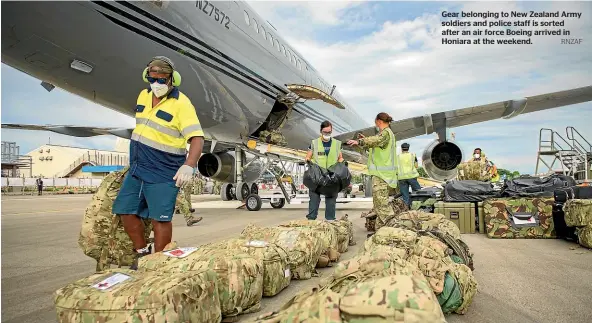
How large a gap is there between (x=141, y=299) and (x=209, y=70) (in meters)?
5.68

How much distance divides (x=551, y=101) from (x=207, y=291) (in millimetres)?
11503

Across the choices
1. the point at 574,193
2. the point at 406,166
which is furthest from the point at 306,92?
the point at 574,193

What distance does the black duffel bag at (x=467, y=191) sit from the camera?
5.86 m

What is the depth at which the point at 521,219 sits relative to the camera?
536cm

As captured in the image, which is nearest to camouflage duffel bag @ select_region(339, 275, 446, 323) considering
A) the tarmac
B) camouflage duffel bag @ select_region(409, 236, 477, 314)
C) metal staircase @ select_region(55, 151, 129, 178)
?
camouflage duffel bag @ select_region(409, 236, 477, 314)

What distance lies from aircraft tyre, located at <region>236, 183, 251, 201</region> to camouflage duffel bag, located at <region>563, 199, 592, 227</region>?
25.2 ft

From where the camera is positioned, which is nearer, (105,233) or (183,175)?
(183,175)

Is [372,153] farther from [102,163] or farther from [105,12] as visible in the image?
[102,163]

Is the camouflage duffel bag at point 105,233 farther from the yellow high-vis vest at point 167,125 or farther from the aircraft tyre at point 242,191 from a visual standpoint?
the aircraft tyre at point 242,191

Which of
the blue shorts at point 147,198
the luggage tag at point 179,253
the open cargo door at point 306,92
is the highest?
the open cargo door at point 306,92

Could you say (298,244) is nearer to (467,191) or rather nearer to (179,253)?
(179,253)

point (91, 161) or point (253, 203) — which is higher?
point (91, 161)

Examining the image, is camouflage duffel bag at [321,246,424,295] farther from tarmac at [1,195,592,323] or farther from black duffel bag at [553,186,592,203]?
black duffel bag at [553,186,592,203]

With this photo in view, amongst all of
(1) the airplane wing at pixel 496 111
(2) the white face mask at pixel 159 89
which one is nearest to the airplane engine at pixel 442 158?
(1) the airplane wing at pixel 496 111
